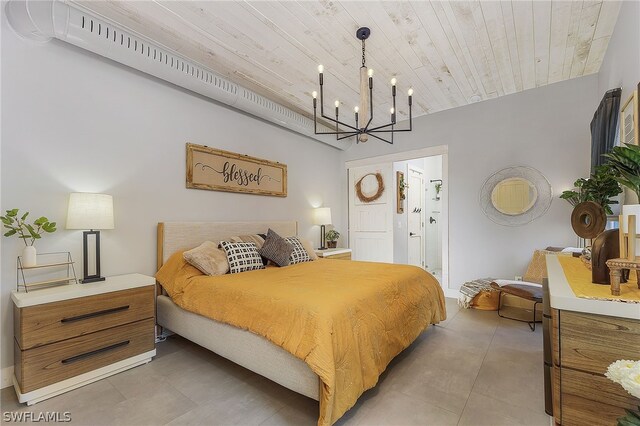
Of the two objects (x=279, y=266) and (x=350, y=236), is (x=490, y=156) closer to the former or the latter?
(x=350, y=236)

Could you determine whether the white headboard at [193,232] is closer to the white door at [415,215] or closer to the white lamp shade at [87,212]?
the white lamp shade at [87,212]

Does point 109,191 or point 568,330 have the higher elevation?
point 109,191

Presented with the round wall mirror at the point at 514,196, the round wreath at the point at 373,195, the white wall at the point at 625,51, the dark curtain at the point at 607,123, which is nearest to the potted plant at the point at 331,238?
the round wreath at the point at 373,195

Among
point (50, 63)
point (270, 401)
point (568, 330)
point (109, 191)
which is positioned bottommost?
point (270, 401)

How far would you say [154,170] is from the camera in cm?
284

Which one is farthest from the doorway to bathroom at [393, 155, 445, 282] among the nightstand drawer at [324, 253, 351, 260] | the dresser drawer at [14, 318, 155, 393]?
the dresser drawer at [14, 318, 155, 393]

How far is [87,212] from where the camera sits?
2139 millimetres

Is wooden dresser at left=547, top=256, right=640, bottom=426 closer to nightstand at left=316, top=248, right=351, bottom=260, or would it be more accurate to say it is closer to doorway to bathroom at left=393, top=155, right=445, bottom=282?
nightstand at left=316, top=248, right=351, bottom=260

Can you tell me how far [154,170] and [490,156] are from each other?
4.22 m

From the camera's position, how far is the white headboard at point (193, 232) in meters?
2.82

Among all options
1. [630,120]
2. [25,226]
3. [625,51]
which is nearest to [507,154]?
[625,51]

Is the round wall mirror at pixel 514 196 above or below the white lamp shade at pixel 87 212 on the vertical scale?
above

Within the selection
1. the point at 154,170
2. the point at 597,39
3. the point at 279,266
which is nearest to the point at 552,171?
the point at 597,39

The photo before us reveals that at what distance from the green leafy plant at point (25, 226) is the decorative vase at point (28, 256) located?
83 millimetres
